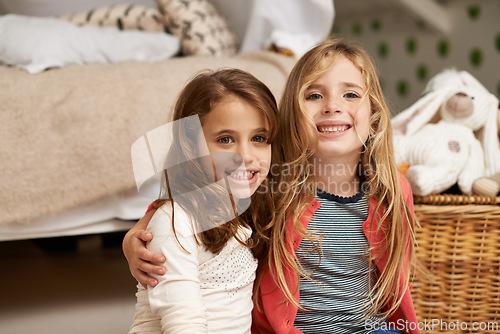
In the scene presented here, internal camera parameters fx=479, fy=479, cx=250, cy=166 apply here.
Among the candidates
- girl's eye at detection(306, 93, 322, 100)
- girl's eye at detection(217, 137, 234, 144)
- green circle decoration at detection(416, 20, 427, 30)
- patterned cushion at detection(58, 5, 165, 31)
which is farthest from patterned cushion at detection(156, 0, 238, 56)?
green circle decoration at detection(416, 20, 427, 30)

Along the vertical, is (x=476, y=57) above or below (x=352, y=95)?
below

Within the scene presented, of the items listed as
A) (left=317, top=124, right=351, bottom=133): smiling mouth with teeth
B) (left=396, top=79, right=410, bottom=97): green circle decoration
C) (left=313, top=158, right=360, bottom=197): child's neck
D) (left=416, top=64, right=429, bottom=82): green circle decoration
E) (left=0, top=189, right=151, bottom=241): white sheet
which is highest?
(left=317, top=124, right=351, bottom=133): smiling mouth with teeth

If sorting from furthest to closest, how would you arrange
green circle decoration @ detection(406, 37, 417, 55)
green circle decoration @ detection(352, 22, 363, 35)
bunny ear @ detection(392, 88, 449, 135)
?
green circle decoration @ detection(352, 22, 363, 35)
green circle decoration @ detection(406, 37, 417, 55)
bunny ear @ detection(392, 88, 449, 135)

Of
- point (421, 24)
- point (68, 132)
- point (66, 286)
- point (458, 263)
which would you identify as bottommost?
point (66, 286)

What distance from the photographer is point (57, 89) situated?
1.21 metres

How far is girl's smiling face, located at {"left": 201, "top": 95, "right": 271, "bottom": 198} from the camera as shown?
2.55ft

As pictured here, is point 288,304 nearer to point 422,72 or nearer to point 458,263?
point 458,263

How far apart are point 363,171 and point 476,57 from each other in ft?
5.41

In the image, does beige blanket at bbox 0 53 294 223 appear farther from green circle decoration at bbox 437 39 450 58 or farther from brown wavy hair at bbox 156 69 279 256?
green circle decoration at bbox 437 39 450 58

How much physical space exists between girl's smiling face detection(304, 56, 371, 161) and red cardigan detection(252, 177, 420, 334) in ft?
0.41

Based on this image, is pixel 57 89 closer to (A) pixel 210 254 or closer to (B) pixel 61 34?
(B) pixel 61 34

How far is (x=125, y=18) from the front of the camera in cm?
181

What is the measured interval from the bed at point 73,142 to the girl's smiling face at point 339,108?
510 mm

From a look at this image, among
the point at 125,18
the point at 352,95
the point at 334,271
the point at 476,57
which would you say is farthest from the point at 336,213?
the point at 476,57
